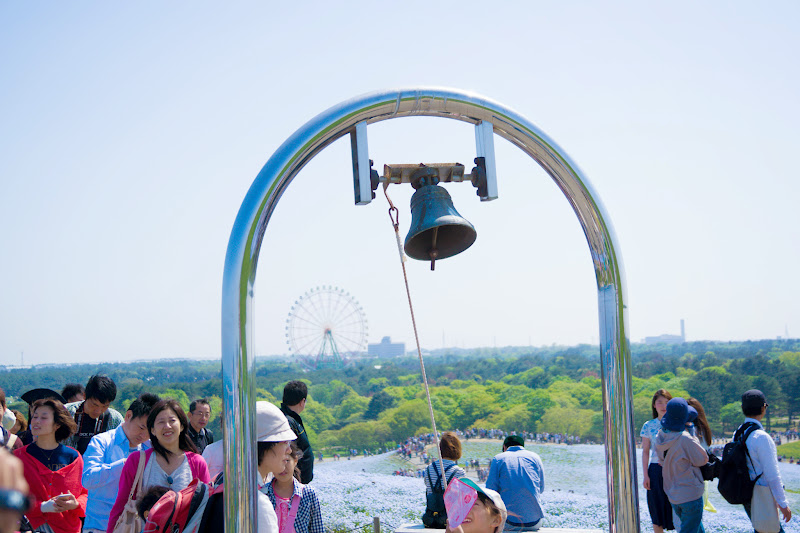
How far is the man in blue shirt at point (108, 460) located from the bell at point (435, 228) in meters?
2.67

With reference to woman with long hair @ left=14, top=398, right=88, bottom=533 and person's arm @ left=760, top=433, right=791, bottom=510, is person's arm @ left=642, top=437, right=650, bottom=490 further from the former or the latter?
woman with long hair @ left=14, top=398, right=88, bottom=533

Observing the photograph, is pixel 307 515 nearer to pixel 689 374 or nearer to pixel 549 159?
pixel 549 159

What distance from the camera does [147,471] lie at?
3.87 meters

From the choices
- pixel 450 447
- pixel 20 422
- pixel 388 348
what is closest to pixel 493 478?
pixel 450 447

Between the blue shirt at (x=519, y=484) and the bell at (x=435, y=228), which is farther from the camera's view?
the blue shirt at (x=519, y=484)

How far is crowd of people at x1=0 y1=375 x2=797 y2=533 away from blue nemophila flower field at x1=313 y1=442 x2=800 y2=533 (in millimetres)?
1633

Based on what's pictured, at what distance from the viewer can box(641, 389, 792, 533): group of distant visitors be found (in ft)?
18.2

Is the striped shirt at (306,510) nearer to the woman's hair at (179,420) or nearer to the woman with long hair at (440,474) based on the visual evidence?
the woman's hair at (179,420)

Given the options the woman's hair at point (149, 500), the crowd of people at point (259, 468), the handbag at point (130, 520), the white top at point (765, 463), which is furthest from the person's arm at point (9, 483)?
the white top at point (765, 463)

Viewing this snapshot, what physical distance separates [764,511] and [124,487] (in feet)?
15.8

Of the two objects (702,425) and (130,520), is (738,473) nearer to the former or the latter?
(702,425)

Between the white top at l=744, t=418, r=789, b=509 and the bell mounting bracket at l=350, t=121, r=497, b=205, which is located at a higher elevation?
the bell mounting bracket at l=350, t=121, r=497, b=205

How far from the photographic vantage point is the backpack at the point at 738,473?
5645 millimetres

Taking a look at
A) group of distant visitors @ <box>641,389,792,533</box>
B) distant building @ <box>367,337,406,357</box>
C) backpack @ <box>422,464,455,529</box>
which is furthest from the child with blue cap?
distant building @ <box>367,337,406,357</box>
